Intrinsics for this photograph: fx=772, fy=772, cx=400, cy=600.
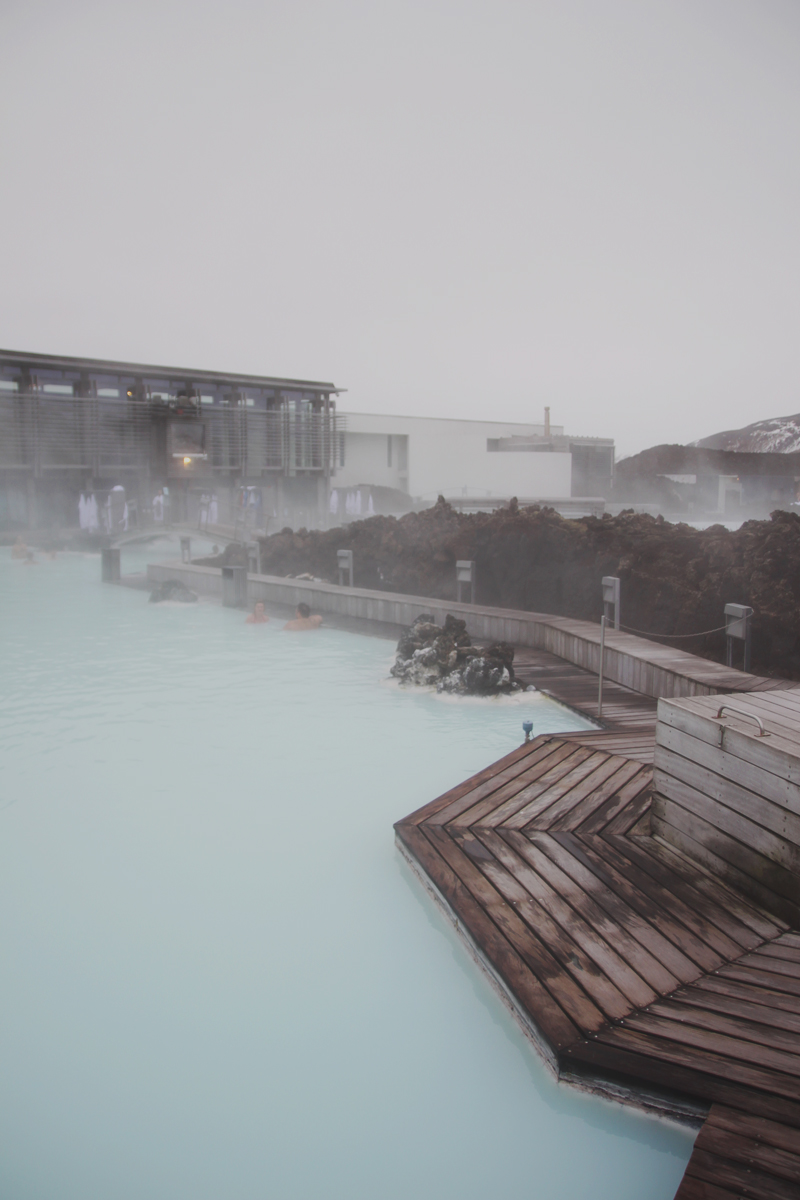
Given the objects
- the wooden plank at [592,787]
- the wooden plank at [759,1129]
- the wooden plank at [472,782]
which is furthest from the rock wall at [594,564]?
the wooden plank at [759,1129]

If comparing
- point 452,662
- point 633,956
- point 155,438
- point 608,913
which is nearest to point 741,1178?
point 633,956

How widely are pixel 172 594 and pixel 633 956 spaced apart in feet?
34.2

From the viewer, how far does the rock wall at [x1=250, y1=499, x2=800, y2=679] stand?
27.4 feet

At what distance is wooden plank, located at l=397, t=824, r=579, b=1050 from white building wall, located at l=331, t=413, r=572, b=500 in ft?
94.8

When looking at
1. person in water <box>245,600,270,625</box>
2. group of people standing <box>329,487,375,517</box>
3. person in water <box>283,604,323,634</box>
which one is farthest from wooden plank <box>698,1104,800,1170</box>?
group of people standing <box>329,487,375,517</box>

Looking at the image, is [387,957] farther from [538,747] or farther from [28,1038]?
[538,747]

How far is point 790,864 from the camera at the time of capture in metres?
2.65

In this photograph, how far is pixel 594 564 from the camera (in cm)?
1047

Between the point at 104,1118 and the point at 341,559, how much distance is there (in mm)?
9308

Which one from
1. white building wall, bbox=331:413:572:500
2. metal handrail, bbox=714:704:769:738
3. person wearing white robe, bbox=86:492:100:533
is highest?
white building wall, bbox=331:413:572:500

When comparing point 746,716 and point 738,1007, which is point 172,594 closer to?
point 746,716

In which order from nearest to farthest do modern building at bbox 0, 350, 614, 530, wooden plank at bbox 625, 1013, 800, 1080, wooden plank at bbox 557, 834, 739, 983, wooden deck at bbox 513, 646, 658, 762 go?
1. wooden plank at bbox 625, 1013, 800, 1080
2. wooden plank at bbox 557, 834, 739, 983
3. wooden deck at bbox 513, 646, 658, 762
4. modern building at bbox 0, 350, 614, 530

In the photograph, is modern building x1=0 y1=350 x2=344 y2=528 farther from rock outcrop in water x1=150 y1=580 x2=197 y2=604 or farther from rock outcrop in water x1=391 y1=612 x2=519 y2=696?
rock outcrop in water x1=391 y1=612 x2=519 y2=696

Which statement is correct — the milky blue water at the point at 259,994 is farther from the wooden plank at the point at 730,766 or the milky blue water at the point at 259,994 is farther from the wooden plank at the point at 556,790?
the wooden plank at the point at 730,766
